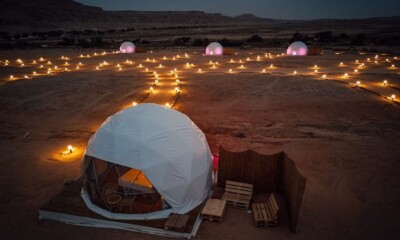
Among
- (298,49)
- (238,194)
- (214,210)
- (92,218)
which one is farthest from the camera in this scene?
(298,49)

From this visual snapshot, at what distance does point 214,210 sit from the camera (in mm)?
8875

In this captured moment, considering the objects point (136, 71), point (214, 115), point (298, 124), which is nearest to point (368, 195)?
point (298, 124)

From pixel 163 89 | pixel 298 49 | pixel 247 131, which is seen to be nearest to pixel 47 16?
pixel 298 49

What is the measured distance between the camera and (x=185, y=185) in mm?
9125

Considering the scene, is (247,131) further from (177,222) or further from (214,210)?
(177,222)

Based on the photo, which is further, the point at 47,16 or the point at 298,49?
the point at 47,16

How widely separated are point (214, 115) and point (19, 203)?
1051 centimetres

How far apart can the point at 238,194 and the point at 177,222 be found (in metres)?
2.36

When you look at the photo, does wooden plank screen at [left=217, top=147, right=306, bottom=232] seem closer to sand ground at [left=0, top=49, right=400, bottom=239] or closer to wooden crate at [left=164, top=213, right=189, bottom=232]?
sand ground at [left=0, top=49, right=400, bottom=239]

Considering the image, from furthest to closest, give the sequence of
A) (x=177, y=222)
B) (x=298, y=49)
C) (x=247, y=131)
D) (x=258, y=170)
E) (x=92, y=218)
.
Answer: (x=298, y=49) < (x=247, y=131) < (x=258, y=170) < (x=92, y=218) < (x=177, y=222)

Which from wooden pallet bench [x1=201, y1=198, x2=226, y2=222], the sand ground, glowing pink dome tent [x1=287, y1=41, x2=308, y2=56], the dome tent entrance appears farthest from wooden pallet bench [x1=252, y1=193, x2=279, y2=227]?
glowing pink dome tent [x1=287, y1=41, x2=308, y2=56]

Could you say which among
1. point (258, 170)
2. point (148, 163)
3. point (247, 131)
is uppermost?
point (148, 163)

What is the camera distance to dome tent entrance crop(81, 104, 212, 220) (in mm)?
8875

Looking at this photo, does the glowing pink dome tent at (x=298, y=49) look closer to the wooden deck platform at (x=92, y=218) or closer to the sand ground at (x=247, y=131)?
the sand ground at (x=247, y=131)
